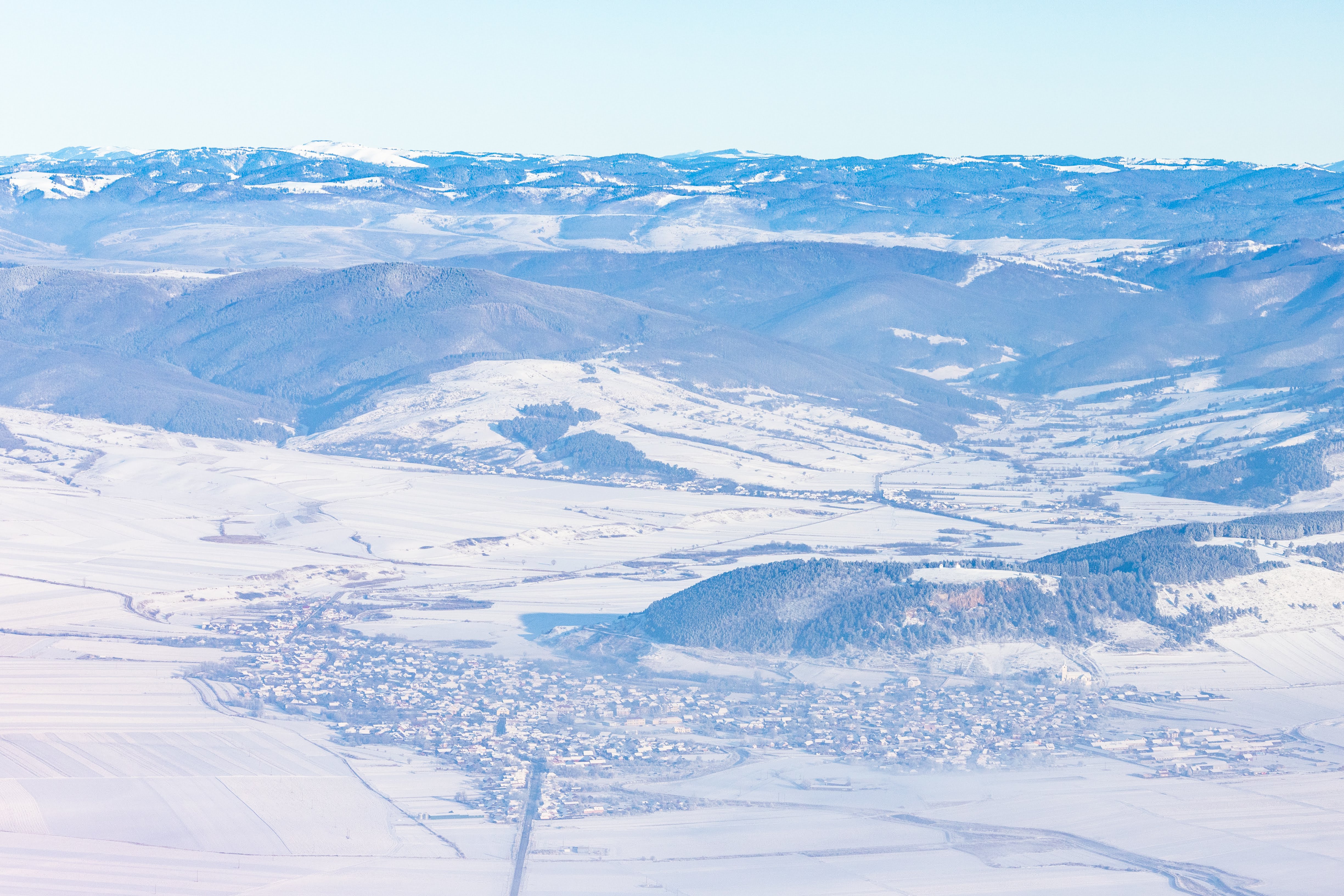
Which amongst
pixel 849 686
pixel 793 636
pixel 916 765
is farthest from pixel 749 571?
pixel 916 765

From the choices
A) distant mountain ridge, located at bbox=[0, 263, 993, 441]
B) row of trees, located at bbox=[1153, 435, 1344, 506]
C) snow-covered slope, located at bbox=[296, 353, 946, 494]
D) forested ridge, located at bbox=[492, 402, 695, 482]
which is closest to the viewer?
row of trees, located at bbox=[1153, 435, 1344, 506]

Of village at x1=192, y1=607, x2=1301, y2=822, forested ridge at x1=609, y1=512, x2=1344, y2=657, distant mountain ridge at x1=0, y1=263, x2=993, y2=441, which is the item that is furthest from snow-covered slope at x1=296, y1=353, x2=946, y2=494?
village at x1=192, y1=607, x2=1301, y2=822

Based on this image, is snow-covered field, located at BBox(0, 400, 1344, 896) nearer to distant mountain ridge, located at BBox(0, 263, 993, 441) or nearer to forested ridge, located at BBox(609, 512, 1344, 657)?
forested ridge, located at BBox(609, 512, 1344, 657)

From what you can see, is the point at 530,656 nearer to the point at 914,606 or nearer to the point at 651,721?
the point at 651,721

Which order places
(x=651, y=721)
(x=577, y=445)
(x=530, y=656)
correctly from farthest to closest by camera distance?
(x=577, y=445) < (x=530, y=656) < (x=651, y=721)

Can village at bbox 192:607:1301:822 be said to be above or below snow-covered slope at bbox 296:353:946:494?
below

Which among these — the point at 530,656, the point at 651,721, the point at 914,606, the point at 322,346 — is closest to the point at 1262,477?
the point at 914,606

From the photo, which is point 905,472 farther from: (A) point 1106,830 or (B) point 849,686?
(A) point 1106,830

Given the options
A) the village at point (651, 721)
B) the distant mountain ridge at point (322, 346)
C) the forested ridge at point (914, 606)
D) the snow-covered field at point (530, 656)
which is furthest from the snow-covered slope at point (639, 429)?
the village at point (651, 721)

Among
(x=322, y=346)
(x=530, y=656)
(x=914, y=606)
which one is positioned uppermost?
(x=322, y=346)

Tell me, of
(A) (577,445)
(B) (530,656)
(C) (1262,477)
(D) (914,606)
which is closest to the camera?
(B) (530,656)

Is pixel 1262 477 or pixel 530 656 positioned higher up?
pixel 1262 477
